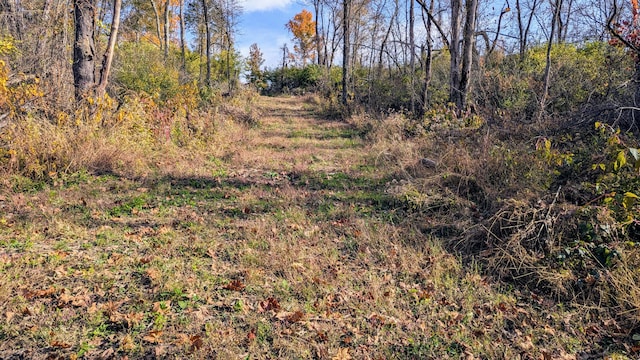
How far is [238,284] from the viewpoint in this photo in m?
3.50

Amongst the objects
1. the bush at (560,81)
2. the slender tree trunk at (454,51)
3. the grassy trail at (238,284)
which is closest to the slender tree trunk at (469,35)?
the slender tree trunk at (454,51)

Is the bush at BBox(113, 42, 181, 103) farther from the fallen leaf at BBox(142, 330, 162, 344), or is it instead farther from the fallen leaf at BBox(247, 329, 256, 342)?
the fallen leaf at BBox(247, 329, 256, 342)

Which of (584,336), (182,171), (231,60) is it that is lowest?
(584,336)

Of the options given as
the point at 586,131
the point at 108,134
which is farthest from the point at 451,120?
the point at 108,134

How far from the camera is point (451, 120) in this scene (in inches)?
366

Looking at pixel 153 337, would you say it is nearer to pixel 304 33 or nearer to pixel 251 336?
pixel 251 336

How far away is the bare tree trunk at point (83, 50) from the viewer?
7.54m

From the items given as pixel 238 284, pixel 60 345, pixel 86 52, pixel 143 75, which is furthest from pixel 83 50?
pixel 60 345

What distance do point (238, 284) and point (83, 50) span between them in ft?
23.0

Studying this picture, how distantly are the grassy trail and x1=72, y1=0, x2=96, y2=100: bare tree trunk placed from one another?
2663 mm

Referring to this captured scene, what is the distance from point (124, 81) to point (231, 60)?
1330 centimetres

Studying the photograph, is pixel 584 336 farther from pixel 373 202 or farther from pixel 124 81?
pixel 124 81

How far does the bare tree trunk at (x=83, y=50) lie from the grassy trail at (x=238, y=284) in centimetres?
266

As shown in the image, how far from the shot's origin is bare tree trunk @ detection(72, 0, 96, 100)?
7539 mm
